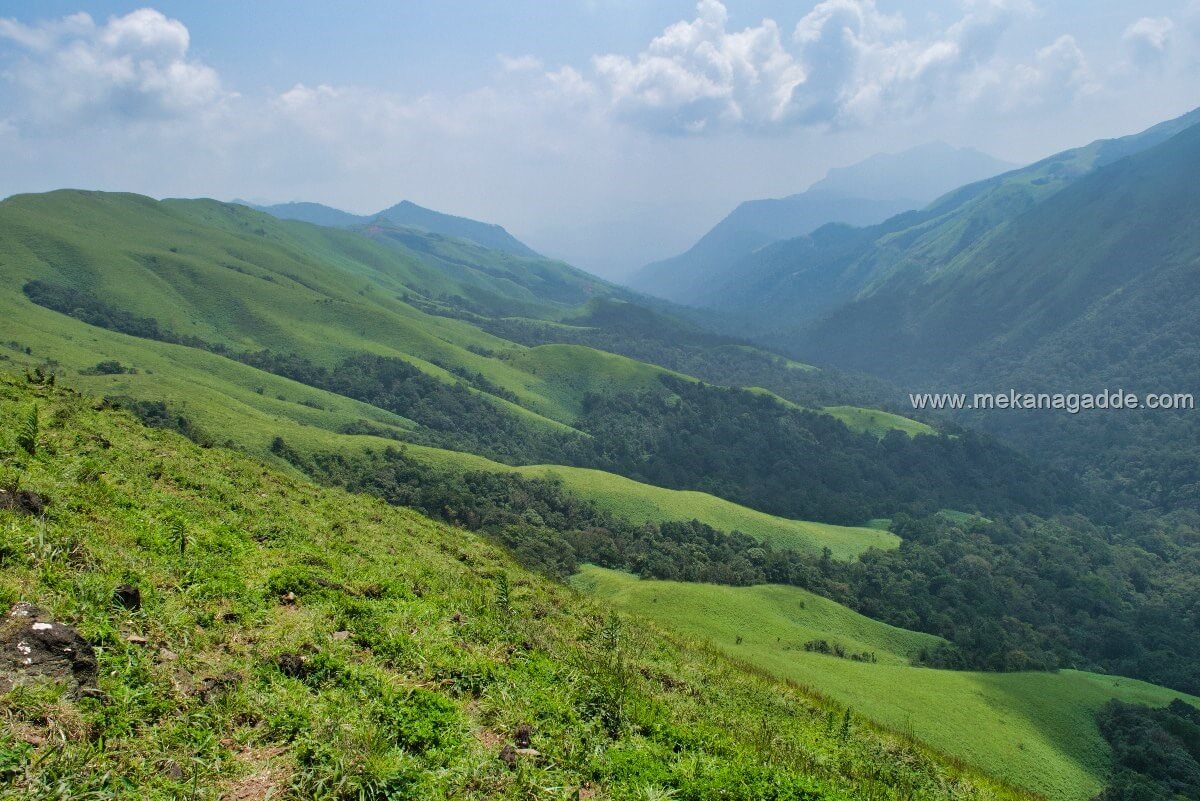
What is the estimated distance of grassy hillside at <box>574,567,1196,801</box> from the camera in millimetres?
31641

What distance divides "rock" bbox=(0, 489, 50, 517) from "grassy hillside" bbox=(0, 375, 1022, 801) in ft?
0.16

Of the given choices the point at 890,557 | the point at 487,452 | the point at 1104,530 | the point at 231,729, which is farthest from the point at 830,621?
the point at 1104,530

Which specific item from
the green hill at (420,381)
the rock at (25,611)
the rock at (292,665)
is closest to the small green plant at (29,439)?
the rock at (25,611)

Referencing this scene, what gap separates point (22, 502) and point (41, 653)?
19.6 ft

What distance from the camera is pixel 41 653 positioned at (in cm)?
850

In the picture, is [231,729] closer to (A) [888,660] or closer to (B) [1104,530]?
(A) [888,660]

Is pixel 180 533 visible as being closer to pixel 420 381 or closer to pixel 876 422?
pixel 420 381

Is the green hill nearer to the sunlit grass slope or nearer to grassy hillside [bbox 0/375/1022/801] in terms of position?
the sunlit grass slope

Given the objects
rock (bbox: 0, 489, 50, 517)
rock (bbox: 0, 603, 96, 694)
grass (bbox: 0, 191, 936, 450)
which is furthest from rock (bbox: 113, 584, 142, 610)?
grass (bbox: 0, 191, 936, 450)

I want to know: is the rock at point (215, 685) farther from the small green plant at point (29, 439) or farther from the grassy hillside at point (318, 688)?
the small green plant at point (29, 439)

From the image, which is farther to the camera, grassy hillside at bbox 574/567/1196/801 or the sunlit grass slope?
the sunlit grass slope

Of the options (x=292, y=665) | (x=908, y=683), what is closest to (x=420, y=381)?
(x=908, y=683)

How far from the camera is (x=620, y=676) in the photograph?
1478 cm

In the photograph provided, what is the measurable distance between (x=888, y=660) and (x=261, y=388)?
110902 mm
